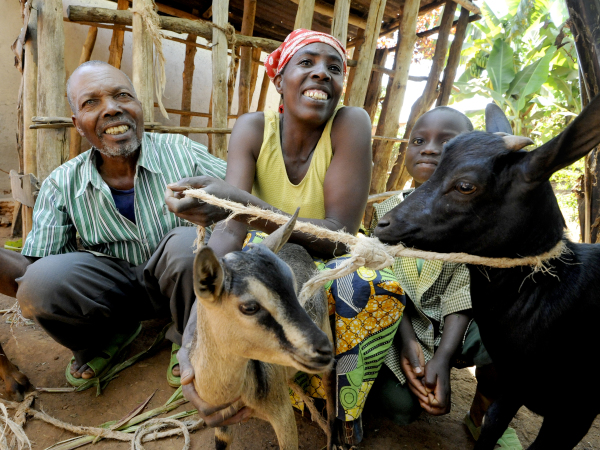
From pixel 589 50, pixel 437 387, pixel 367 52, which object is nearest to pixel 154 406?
pixel 437 387

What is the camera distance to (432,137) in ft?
9.25

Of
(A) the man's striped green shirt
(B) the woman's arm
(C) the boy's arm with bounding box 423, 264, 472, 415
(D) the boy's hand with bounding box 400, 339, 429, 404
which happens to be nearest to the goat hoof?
(A) the man's striped green shirt

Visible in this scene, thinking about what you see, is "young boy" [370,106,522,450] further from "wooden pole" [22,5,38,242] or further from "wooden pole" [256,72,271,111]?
"wooden pole" [256,72,271,111]

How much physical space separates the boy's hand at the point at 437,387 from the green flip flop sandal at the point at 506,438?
544mm

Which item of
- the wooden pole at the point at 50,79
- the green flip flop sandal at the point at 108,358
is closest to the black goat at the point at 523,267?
the green flip flop sandal at the point at 108,358

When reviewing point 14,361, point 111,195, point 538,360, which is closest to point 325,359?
point 538,360

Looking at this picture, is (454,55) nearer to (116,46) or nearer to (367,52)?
(367,52)

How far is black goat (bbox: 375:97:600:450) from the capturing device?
5.30ft

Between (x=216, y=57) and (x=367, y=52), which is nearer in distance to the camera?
(x=216, y=57)

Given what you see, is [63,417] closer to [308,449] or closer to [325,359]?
[308,449]

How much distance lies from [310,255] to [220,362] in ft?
3.32

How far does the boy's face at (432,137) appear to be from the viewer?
279 cm

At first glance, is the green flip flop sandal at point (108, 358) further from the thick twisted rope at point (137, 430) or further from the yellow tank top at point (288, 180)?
the yellow tank top at point (288, 180)

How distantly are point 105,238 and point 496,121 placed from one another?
2798 millimetres
